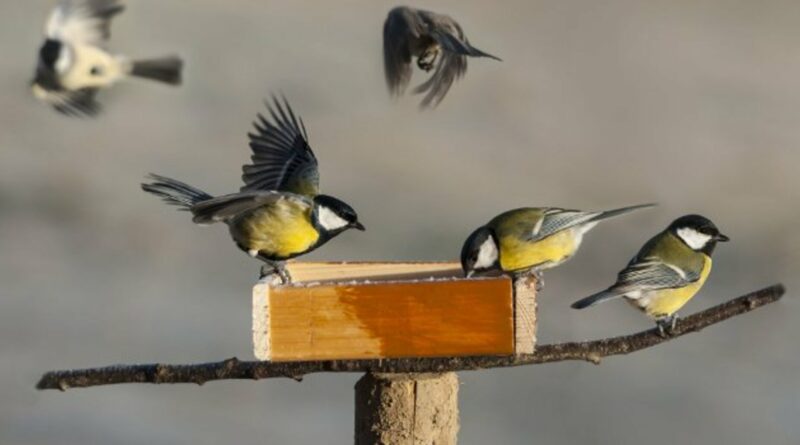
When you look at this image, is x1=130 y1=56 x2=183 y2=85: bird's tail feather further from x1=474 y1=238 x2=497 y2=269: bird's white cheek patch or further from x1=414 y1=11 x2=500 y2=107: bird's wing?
x1=474 y1=238 x2=497 y2=269: bird's white cheek patch

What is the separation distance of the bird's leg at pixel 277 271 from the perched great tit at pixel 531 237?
625mm

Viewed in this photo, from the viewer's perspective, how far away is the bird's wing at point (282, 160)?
687 cm

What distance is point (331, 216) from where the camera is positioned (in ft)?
20.9

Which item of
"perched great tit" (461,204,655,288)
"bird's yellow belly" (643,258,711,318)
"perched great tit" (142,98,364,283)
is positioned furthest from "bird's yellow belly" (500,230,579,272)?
"bird's yellow belly" (643,258,711,318)

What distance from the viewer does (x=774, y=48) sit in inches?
551

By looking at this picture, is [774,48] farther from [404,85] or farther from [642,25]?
[404,85]

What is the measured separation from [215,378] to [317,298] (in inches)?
13.7

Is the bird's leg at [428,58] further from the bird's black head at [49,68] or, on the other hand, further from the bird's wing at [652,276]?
the bird's black head at [49,68]

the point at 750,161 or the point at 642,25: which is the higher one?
the point at 642,25

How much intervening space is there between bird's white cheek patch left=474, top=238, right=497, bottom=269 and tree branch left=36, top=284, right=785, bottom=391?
919 millimetres

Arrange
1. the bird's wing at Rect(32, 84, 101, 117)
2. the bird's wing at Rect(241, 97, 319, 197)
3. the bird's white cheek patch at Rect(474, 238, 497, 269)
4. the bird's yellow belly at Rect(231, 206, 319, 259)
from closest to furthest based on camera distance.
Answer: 1. the bird's white cheek patch at Rect(474, 238, 497, 269)
2. the bird's yellow belly at Rect(231, 206, 319, 259)
3. the bird's wing at Rect(241, 97, 319, 197)
4. the bird's wing at Rect(32, 84, 101, 117)

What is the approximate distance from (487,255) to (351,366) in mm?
1154

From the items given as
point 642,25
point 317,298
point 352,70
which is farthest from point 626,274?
point 642,25

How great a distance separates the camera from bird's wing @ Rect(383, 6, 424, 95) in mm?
7012
